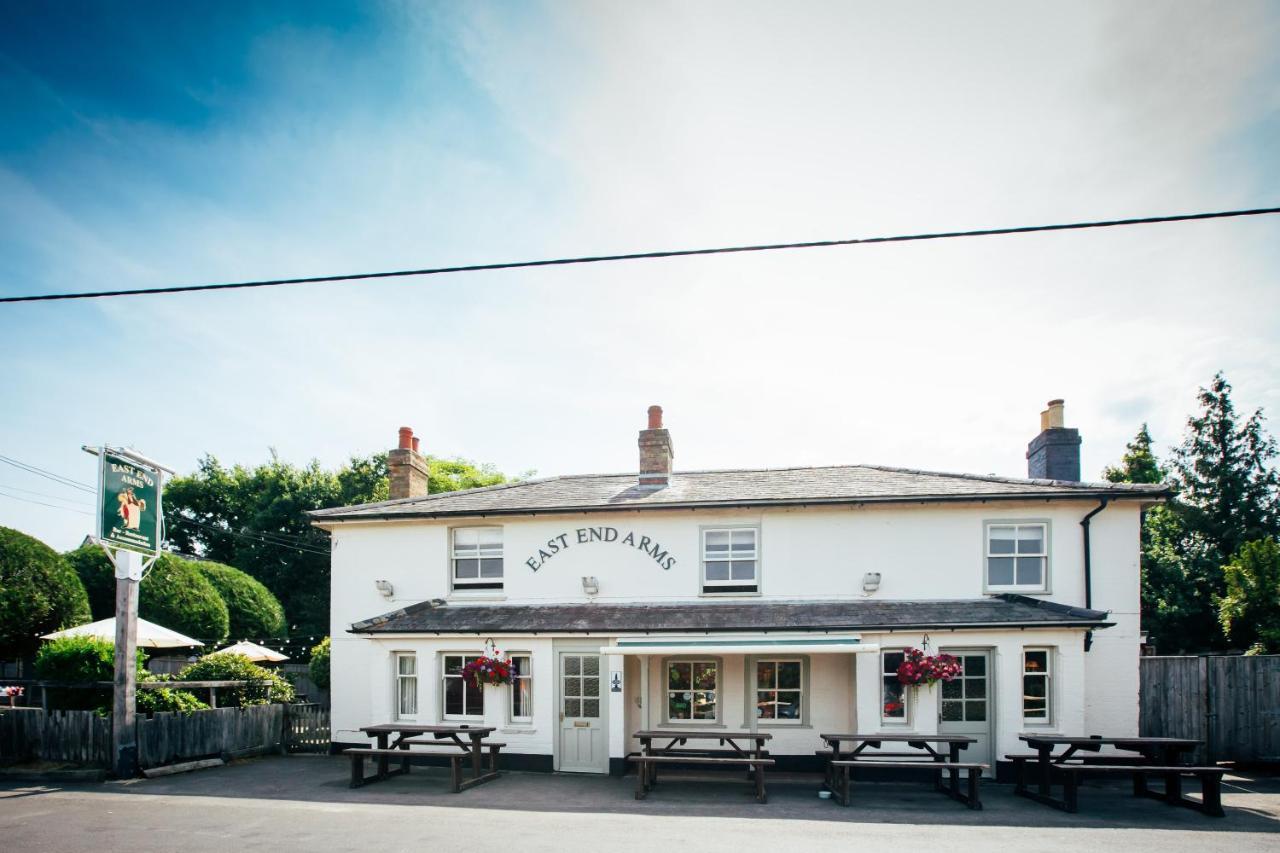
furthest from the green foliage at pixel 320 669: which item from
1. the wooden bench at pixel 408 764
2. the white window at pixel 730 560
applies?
the white window at pixel 730 560

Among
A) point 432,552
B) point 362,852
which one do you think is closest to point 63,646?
point 432,552

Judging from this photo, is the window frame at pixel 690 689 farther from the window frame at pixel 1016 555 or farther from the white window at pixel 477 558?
the window frame at pixel 1016 555

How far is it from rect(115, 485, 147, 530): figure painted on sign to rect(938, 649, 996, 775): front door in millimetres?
14172

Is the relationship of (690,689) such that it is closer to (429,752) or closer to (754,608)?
(754,608)

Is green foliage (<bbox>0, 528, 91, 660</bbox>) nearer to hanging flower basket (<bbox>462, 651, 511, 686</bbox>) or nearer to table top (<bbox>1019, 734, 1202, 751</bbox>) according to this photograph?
hanging flower basket (<bbox>462, 651, 511, 686</bbox>)

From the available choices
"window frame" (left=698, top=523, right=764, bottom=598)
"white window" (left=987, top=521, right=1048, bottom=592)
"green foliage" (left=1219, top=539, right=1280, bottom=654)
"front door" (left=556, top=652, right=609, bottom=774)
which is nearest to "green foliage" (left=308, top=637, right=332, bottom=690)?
"front door" (left=556, top=652, right=609, bottom=774)

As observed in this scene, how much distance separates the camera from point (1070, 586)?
14531 mm

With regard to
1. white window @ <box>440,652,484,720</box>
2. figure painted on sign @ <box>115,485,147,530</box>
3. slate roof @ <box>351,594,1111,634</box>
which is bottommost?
white window @ <box>440,652,484,720</box>

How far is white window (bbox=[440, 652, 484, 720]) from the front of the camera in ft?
49.0

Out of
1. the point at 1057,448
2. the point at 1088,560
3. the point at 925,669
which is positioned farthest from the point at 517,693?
the point at 1057,448

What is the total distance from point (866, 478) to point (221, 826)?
1262 centimetres

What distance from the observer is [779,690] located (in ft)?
48.3

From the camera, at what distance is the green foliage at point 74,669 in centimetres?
1445

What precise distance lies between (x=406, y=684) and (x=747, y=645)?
6.71m
